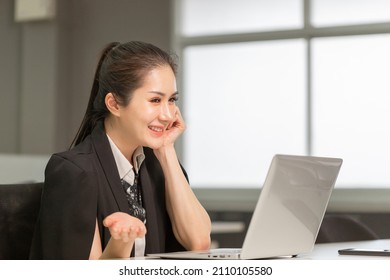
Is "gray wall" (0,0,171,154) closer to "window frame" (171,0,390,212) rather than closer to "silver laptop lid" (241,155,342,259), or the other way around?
"window frame" (171,0,390,212)

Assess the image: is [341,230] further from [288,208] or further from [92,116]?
[288,208]

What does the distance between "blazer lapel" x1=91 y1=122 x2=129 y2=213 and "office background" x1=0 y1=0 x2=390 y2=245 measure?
4469 mm

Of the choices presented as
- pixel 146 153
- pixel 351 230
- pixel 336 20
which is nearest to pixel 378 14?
pixel 336 20

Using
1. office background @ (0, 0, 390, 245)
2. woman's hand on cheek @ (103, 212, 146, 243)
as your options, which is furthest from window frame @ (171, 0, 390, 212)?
woman's hand on cheek @ (103, 212, 146, 243)

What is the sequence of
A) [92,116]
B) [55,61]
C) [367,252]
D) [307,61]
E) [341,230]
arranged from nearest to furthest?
[367,252] < [92,116] < [341,230] < [307,61] < [55,61]

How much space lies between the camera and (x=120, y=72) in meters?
2.14

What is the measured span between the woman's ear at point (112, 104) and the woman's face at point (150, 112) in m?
0.02

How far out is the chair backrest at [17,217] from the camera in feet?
6.11

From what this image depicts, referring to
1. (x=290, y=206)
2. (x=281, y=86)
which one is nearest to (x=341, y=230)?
(x=290, y=206)

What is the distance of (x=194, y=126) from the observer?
22.2 feet

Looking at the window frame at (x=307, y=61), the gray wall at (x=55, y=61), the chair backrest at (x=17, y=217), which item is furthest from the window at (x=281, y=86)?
the chair backrest at (x=17, y=217)

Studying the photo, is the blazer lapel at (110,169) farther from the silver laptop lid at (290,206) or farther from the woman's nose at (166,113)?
the silver laptop lid at (290,206)

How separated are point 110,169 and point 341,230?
119 centimetres

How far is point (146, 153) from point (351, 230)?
1.01 meters
